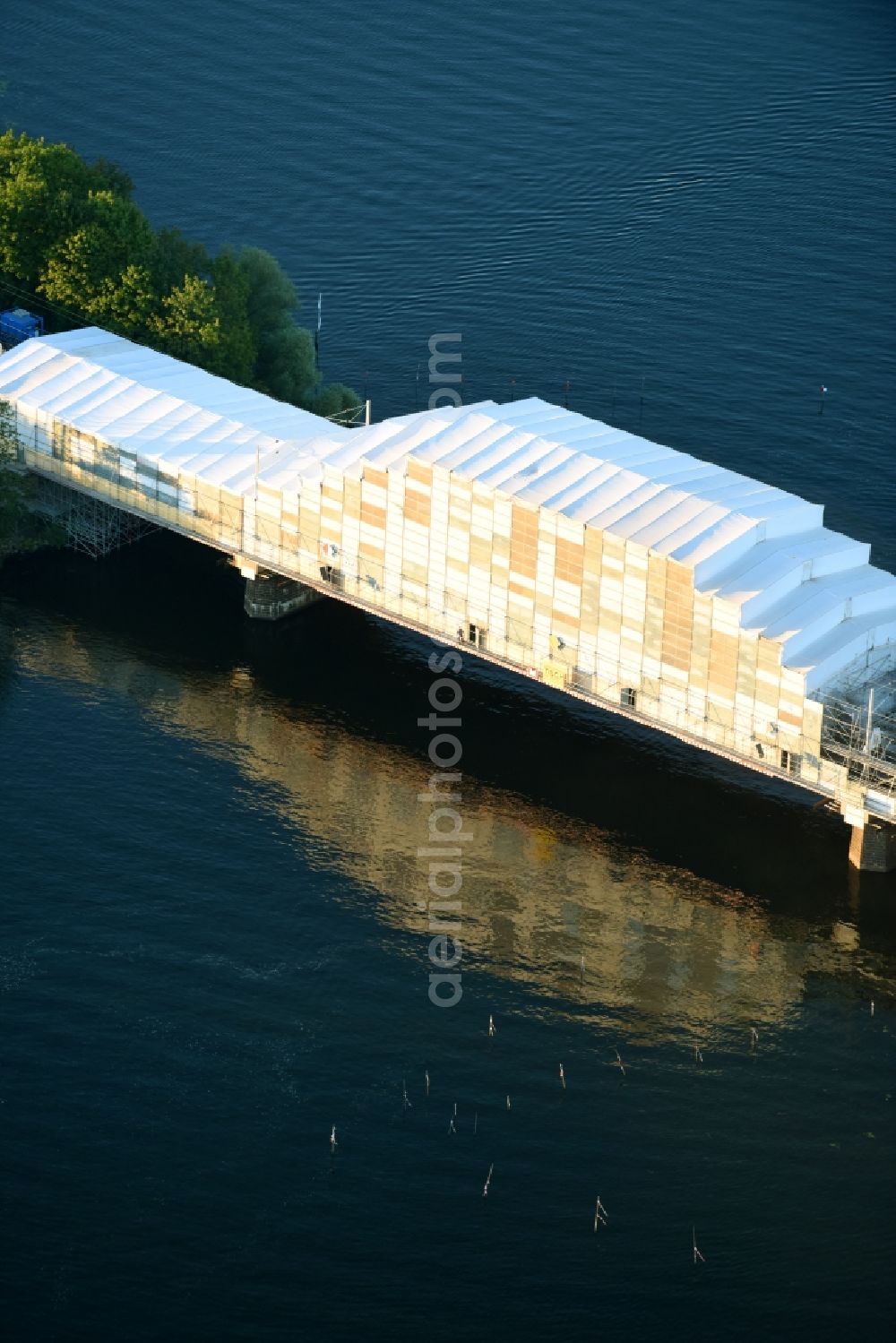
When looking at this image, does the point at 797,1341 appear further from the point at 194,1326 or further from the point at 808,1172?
the point at 194,1326

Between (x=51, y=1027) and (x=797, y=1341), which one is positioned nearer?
→ (x=797, y=1341)

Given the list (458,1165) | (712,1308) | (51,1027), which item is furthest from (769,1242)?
(51,1027)

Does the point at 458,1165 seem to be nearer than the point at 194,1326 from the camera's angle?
No

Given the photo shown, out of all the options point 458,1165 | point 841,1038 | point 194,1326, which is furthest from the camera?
point 841,1038

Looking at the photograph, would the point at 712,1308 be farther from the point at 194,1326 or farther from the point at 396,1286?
the point at 194,1326

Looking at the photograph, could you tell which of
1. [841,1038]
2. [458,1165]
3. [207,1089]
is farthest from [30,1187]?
[841,1038]

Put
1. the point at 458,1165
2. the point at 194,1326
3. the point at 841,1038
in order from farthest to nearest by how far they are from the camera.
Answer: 1. the point at 841,1038
2. the point at 458,1165
3. the point at 194,1326

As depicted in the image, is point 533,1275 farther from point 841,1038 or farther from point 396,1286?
point 841,1038

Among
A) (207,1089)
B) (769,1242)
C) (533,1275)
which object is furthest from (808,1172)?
(207,1089)
